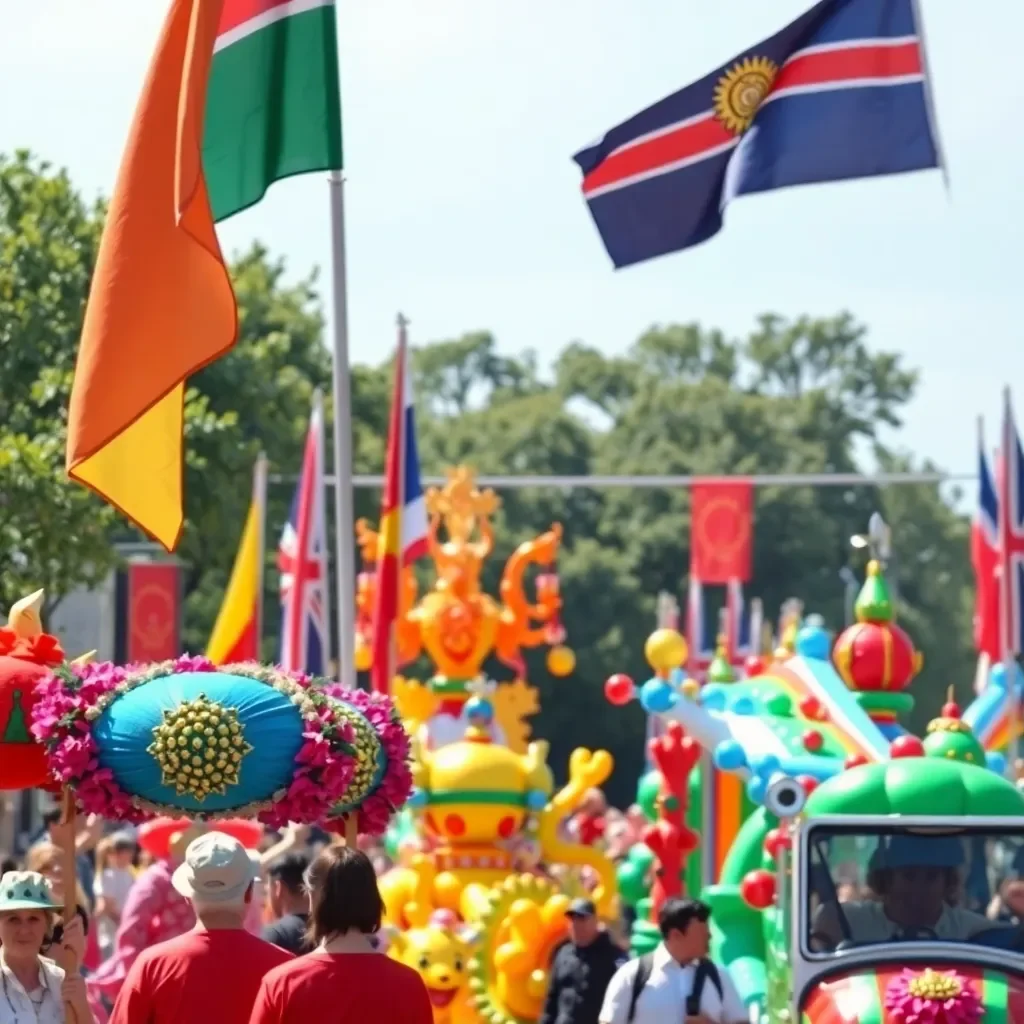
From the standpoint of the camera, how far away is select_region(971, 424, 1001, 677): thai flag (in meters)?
26.0

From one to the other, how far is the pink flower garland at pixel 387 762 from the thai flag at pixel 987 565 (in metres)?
16.6

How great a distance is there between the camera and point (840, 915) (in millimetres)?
10891

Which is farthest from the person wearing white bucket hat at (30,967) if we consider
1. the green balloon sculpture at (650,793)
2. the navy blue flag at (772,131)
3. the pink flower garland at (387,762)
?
the green balloon sculpture at (650,793)

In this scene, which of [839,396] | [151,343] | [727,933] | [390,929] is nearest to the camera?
[151,343]

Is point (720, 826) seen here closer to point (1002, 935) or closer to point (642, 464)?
point (1002, 935)

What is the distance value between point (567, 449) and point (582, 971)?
6621 centimetres

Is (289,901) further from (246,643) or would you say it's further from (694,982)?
(246,643)

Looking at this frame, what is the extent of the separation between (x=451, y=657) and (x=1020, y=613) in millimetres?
5931

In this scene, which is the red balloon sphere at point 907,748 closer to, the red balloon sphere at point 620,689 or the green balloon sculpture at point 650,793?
the red balloon sphere at point 620,689

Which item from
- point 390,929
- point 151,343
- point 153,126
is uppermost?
point 153,126

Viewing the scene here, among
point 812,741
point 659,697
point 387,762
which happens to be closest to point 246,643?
point 659,697

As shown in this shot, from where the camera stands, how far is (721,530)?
3609 cm

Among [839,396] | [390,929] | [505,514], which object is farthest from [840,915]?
[839,396]

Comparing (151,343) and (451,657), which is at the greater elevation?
(151,343)
